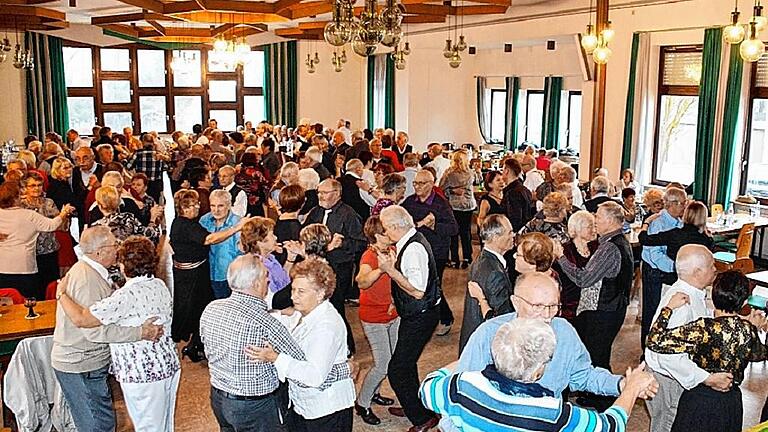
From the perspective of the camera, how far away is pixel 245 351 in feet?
11.0

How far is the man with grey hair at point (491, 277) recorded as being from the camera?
4234 millimetres

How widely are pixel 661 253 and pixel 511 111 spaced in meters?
10.3

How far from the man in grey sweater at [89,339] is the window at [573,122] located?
1195 cm

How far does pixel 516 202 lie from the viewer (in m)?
7.54

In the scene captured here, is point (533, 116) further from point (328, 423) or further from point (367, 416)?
point (328, 423)

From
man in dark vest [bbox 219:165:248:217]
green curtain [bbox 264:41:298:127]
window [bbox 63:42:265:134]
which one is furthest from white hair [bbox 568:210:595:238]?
green curtain [bbox 264:41:298:127]

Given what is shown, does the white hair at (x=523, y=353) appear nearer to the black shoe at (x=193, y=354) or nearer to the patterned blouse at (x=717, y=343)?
the patterned blouse at (x=717, y=343)

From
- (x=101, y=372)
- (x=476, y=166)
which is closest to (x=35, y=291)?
(x=101, y=372)

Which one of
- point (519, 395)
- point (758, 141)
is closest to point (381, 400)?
point (519, 395)

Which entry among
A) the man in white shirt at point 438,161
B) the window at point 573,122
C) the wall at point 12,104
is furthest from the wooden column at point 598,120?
the wall at point 12,104

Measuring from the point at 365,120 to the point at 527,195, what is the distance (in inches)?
447

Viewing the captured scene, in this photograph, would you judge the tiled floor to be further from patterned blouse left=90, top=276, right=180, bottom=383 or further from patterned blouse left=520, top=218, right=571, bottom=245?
patterned blouse left=520, top=218, right=571, bottom=245

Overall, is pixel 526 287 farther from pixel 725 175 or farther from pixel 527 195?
pixel 725 175

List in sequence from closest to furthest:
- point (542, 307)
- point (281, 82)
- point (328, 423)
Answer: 1. point (542, 307)
2. point (328, 423)
3. point (281, 82)
